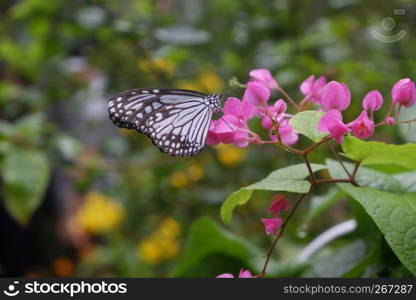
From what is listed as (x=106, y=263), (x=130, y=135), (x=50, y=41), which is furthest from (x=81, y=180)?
(x=106, y=263)

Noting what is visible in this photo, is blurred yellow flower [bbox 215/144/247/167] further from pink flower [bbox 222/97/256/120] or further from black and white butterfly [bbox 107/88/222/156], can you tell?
pink flower [bbox 222/97/256/120]

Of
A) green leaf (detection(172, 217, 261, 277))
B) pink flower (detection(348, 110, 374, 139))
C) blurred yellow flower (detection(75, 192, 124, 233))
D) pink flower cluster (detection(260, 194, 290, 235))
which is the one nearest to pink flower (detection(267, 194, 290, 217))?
pink flower cluster (detection(260, 194, 290, 235))

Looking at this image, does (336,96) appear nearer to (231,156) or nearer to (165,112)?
(165,112)

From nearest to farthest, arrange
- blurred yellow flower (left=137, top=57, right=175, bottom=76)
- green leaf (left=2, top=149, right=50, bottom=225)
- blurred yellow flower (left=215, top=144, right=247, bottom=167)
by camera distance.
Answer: green leaf (left=2, top=149, right=50, bottom=225) → blurred yellow flower (left=137, top=57, right=175, bottom=76) → blurred yellow flower (left=215, top=144, right=247, bottom=167)

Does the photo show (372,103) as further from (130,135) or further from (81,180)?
(130,135)

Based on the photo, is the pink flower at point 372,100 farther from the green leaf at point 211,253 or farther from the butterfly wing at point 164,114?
the green leaf at point 211,253

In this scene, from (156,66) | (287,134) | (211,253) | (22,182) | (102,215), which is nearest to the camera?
(287,134)

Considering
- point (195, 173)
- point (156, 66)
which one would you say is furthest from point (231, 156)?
point (156, 66)
